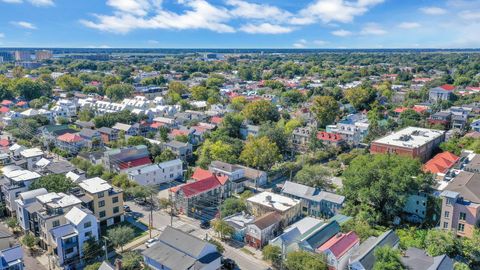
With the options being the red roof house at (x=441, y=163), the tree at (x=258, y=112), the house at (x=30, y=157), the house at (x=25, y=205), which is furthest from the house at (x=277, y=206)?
the tree at (x=258, y=112)

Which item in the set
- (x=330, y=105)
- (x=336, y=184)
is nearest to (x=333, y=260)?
(x=336, y=184)

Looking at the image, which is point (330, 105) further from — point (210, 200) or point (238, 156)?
point (210, 200)

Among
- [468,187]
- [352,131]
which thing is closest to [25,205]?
[468,187]

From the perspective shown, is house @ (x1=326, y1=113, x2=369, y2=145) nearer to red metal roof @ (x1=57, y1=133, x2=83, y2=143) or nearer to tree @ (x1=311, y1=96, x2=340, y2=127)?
tree @ (x1=311, y1=96, x2=340, y2=127)

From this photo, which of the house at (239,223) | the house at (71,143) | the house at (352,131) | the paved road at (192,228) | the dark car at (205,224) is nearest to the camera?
the paved road at (192,228)

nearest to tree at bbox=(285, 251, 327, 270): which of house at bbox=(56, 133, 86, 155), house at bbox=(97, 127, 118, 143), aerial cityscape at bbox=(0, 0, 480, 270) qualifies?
aerial cityscape at bbox=(0, 0, 480, 270)

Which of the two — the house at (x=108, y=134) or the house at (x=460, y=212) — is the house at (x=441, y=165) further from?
the house at (x=108, y=134)

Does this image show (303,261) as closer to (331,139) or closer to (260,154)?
(260,154)
